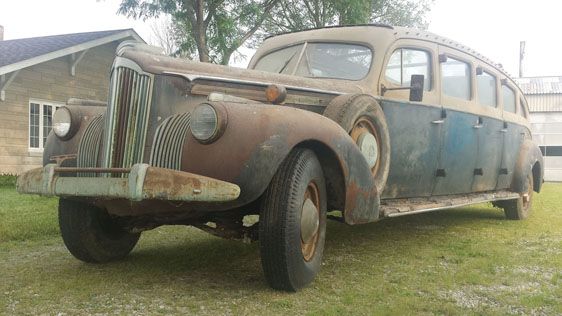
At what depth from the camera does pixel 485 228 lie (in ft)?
21.7

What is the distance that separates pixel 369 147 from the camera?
4383 mm

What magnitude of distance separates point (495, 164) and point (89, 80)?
1179cm

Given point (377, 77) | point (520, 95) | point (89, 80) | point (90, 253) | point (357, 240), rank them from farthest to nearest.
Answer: point (89, 80), point (520, 95), point (357, 240), point (377, 77), point (90, 253)

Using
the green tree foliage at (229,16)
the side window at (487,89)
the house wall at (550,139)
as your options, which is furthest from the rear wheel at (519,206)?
the house wall at (550,139)

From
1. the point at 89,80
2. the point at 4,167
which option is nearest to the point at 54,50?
the point at 89,80

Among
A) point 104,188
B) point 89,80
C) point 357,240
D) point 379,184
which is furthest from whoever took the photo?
point 89,80

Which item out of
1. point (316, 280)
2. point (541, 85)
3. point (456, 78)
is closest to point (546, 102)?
point (541, 85)

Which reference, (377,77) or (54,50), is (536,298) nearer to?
(377,77)


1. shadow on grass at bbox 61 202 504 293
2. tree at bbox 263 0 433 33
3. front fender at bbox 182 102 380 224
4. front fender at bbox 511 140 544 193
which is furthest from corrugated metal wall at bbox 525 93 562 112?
front fender at bbox 182 102 380 224

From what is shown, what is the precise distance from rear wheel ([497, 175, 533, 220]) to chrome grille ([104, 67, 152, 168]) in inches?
219

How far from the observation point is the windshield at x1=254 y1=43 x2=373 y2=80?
5008 millimetres

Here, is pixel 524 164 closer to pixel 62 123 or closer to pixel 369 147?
pixel 369 147

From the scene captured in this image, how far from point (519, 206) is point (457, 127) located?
8.03 feet

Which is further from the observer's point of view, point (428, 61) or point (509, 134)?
point (509, 134)
